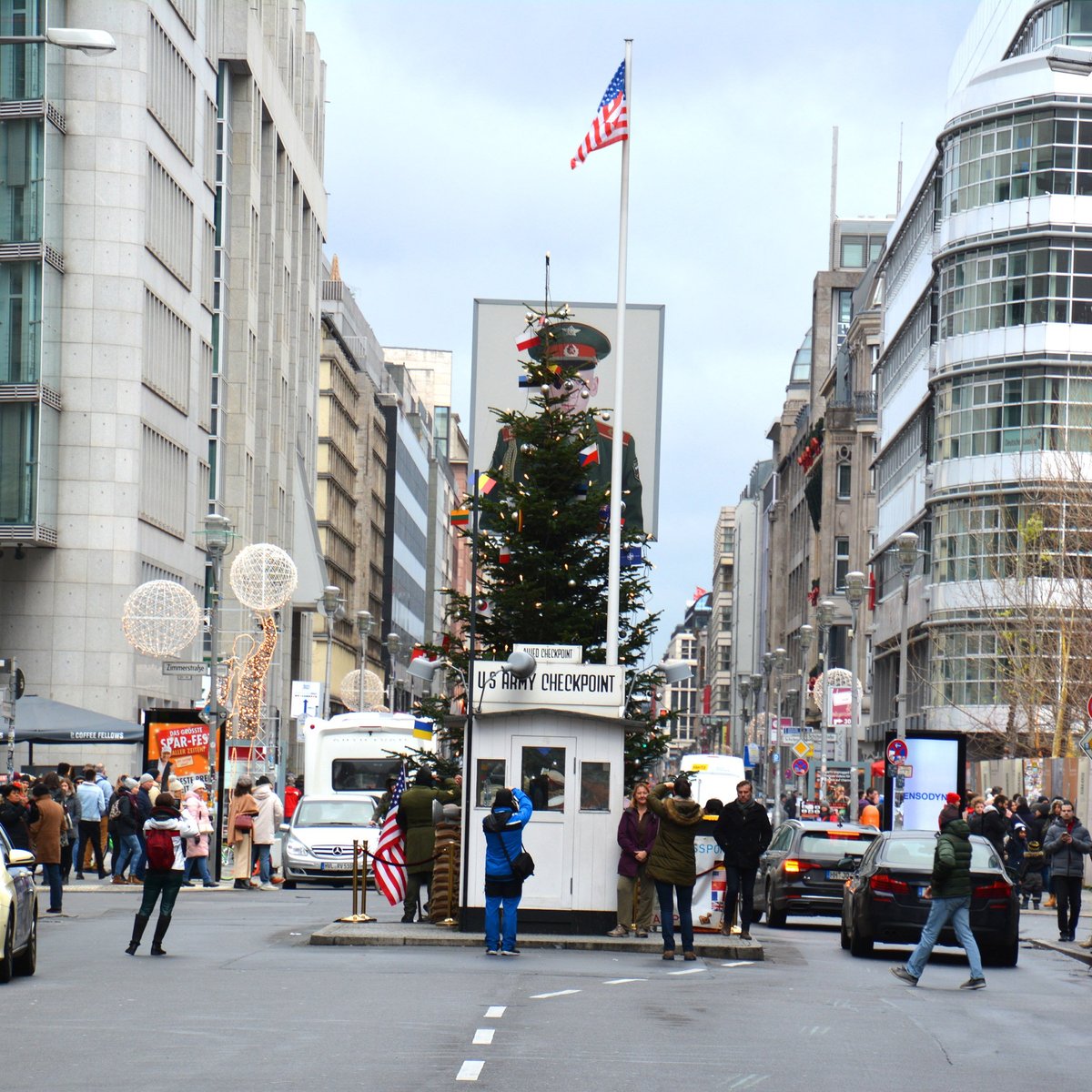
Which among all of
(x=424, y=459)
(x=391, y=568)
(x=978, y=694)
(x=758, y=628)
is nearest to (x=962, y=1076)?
(x=978, y=694)

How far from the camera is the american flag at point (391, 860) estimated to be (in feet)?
91.2

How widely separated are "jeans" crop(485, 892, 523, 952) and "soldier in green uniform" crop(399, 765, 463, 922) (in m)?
4.25

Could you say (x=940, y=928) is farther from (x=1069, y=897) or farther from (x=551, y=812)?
(x=1069, y=897)

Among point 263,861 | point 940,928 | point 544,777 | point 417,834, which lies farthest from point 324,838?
point 940,928

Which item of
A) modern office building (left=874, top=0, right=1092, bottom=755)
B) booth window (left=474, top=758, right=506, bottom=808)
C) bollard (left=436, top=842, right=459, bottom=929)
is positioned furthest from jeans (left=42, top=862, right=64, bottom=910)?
modern office building (left=874, top=0, right=1092, bottom=755)

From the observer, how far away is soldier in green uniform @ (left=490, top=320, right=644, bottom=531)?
33.5 meters

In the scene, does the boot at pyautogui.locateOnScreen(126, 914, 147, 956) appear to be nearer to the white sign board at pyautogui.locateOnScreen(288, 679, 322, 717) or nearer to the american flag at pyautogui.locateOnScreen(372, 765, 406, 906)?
the american flag at pyautogui.locateOnScreen(372, 765, 406, 906)

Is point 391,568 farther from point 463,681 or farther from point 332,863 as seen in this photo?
point 463,681

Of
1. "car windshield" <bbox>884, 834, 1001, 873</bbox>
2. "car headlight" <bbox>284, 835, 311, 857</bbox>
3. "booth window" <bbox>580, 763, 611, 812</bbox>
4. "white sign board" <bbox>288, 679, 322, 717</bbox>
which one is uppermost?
"white sign board" <bbox>288, 679, 322, 717</bbox>

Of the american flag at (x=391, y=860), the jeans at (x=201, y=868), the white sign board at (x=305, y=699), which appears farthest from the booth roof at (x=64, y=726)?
the white sign board at (x=305, y=699)

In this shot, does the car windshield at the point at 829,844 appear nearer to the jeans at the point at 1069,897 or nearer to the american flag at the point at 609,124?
the jeans at the point at 1069,897

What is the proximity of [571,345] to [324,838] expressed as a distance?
9.96m

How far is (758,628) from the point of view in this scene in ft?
608

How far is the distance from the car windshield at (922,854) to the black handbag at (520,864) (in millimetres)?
4804
